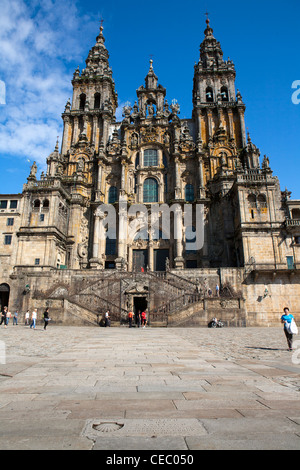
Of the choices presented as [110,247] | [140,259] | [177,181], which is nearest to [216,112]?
[177,181]

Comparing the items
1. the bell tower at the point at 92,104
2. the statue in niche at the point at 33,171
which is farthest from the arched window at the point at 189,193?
the statue in niche at the point at 33,171

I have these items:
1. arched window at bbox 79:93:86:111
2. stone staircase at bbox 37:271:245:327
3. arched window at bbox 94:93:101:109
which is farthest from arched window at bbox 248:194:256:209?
arched window at bbox 79:93:86:111

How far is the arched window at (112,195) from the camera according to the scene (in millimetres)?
39094

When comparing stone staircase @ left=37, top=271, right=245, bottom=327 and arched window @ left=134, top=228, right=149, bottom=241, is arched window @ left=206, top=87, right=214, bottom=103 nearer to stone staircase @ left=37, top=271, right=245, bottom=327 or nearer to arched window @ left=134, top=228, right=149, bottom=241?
arched window @ left=134, top=228, right=149, bottom=241

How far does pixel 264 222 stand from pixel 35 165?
26801mm

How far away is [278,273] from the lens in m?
28.7

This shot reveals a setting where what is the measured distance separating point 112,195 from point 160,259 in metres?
10.8

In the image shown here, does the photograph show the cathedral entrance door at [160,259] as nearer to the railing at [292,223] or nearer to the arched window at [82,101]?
the railing at [292,223]

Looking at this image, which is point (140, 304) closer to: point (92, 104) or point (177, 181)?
point (177, 181)

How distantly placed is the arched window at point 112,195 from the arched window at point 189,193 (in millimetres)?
9134

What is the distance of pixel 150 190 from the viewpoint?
1551 inches

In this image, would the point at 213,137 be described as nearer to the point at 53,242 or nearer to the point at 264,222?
the point at 264,222

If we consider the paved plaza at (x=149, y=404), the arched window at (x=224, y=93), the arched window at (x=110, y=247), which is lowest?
the paved plaza at (x=149, y=404)
